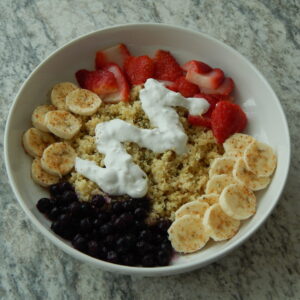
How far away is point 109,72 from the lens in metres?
1.92

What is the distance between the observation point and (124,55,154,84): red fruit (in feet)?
6.30

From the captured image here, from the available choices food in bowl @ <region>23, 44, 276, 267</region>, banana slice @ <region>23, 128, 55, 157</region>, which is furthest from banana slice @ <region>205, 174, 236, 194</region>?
banana slice @ <region>23, 128, 55, 157</region>

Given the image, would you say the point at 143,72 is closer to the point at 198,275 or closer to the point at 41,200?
the point at 41,200

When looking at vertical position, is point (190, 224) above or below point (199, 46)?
below

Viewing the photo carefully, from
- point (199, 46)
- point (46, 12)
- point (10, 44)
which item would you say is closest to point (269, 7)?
point (199, 46)

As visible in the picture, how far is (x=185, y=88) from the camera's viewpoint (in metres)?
1.91

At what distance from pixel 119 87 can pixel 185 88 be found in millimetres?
241

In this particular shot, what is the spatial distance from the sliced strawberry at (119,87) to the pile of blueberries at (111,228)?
40cm

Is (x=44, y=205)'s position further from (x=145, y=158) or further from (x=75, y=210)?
(x=145, y=158)

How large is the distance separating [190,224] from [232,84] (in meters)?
0.59

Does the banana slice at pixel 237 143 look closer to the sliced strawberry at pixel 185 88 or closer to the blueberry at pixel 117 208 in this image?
the sliced strawberry at pixel 185 88

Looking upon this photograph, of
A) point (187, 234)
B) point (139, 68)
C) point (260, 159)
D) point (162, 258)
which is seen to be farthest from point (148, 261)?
point (139, 68)

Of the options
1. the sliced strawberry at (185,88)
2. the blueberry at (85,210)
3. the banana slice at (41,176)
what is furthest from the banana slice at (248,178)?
the banana slice at (41,176)

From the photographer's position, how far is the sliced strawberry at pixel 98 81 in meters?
1.88
